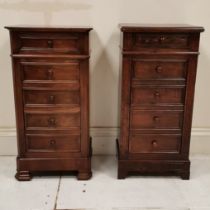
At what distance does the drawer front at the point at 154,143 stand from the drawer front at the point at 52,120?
1.33 ft

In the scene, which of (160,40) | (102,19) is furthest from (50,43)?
(160,40)

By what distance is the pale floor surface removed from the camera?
6.31 ft

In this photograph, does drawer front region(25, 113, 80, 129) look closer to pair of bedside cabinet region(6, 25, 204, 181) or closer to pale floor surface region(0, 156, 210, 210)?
pair of bedside cabinet region(6, 25, 204, 181)

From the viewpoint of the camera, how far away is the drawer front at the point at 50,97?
206cm

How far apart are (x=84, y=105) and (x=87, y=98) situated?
51mm

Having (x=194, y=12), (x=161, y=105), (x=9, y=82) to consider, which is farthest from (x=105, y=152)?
(x=194, y=12)

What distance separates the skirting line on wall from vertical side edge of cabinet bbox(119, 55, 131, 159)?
409mm

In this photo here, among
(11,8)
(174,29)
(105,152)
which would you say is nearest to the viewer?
(174,29)

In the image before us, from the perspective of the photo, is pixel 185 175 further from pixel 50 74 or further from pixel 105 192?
pixel 50 74

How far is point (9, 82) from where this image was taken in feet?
8.12

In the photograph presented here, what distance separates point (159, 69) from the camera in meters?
2.03

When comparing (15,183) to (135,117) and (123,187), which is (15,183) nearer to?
(123,187)

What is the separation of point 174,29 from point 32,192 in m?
1.36

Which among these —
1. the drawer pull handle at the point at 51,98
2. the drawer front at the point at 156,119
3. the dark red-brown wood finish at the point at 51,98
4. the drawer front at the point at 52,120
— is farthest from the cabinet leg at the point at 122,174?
the drawer pull handle at the point at 51,98
